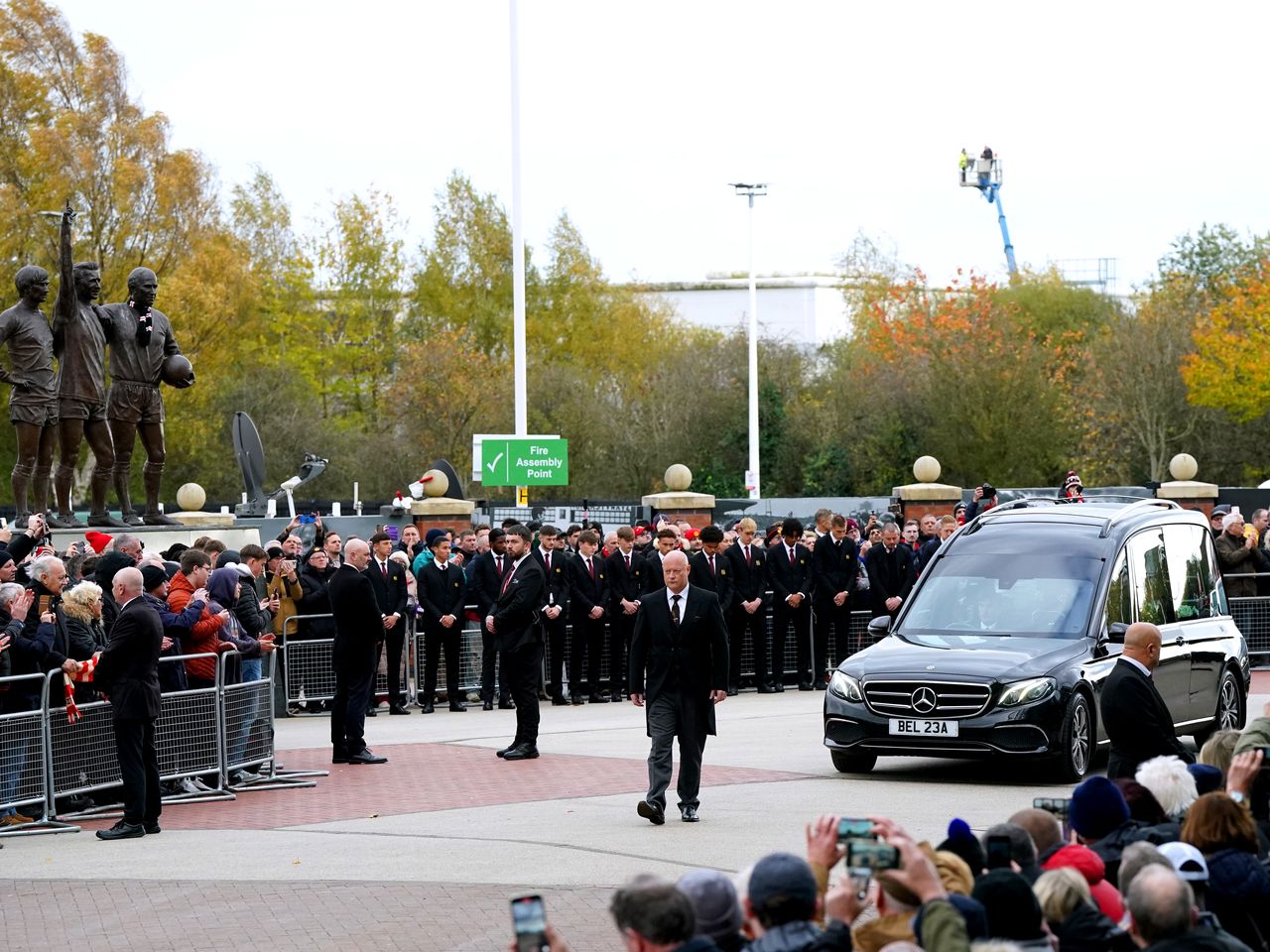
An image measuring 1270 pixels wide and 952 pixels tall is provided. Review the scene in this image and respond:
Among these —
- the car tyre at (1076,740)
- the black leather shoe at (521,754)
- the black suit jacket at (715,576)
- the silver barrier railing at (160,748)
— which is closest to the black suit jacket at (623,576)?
the black suit jacket at (715,576)

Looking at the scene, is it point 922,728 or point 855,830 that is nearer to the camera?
point 855,830

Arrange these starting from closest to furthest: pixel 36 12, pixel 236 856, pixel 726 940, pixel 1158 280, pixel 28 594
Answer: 1. pixel 726 940
2. pixel 236 856
3. pixel 28 594
4. pixel 36 12
5. pixel 1158 280

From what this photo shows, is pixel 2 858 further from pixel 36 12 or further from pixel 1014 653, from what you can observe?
pixel 36 12

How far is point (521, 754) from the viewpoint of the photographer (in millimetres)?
16734

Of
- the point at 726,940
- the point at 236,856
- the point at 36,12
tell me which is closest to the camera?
the point at 726,940

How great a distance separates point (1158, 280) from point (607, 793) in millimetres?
60559

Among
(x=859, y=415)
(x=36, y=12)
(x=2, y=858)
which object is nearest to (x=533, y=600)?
(x=2, y=858)

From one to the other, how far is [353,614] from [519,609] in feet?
4.67

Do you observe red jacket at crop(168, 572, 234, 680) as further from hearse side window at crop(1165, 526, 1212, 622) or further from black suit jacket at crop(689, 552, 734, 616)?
hearse side window at crop(1165, 526, 1212, 622)

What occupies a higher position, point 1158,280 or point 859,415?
point 1158,280

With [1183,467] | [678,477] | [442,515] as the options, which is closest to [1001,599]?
[442,515]

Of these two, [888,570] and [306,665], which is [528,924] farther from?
[888,570]

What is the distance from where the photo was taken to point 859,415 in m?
53.7

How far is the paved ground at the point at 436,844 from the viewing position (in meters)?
9.91
